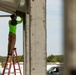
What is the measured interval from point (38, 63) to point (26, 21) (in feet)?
12.2

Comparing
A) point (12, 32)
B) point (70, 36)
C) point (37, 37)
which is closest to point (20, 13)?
point (12, 32)

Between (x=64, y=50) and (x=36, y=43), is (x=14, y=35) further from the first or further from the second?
(x=64, y=50)

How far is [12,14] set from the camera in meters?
11.2

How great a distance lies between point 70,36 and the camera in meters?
0.79

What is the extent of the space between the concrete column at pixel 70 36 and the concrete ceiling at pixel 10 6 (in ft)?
29.1

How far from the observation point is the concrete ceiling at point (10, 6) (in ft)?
31.7

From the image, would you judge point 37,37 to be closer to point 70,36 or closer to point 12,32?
point 12,32

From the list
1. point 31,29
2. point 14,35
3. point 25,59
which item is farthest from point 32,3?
point 14,35

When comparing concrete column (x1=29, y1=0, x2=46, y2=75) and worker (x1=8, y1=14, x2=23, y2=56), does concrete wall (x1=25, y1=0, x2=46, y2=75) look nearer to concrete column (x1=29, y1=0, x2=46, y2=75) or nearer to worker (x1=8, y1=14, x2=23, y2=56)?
concrete column (x1=29, y1=0, x2=46, y2=75)

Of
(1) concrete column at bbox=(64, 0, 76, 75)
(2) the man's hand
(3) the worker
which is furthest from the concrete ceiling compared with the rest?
(1) concrete column at bbox=(64, 0, 76, 75)

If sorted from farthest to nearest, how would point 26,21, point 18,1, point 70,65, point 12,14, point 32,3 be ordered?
point 12,14 → point 26,21 → point 18,1 → point 32,3 → point 70,65

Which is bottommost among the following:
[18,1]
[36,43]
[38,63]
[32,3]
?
[38,63]

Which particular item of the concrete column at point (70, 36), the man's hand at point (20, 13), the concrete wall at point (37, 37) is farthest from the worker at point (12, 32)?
the concrete column at point (70, 36)

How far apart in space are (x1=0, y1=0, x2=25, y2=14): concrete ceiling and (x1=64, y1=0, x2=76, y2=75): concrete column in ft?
29.1
